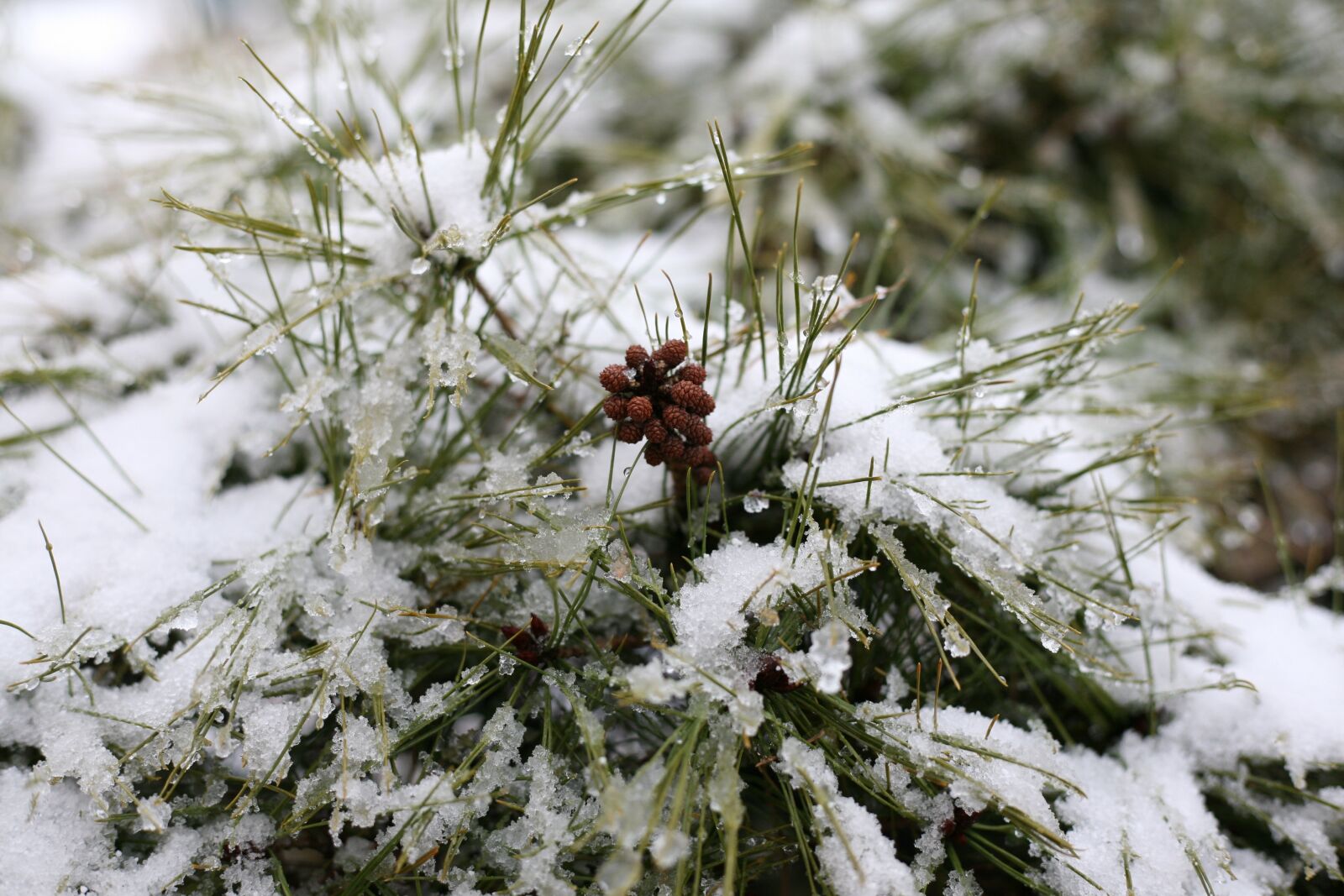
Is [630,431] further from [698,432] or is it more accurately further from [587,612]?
[587,612]

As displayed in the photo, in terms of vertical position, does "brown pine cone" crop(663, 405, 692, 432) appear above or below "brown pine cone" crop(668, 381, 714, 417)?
below

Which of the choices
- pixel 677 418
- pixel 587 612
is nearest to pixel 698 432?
pixel 677 418

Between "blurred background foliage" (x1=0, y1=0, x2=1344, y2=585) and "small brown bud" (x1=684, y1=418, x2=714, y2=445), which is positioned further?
"blurred background foliage" (x1=0, y1=0, x2=1344, y2=585)

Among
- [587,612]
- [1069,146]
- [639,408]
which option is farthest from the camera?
[1069,146]

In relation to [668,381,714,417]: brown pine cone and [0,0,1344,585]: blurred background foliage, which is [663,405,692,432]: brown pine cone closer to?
[668,381,714,417]: brown pine cone

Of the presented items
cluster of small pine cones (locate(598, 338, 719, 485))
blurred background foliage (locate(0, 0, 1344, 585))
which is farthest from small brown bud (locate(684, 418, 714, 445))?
blurred background foliage (locate(0, 0, 1344, 585))

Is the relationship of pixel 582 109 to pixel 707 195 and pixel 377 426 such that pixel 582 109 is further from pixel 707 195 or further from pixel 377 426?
pixel 377 426

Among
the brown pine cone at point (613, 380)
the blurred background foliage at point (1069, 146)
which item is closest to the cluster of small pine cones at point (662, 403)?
the brown pine cone at point (613, 380)
